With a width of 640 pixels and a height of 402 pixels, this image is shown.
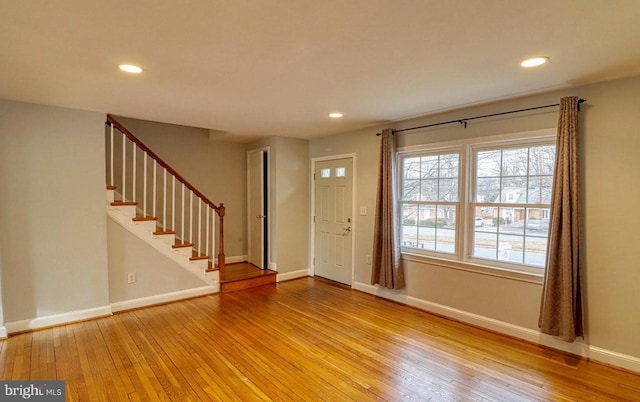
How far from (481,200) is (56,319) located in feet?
15.8

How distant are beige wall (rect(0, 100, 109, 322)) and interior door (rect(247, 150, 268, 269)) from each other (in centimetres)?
236

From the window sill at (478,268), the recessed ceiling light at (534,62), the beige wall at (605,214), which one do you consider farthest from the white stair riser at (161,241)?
the recessed ceiling light at (534,62)

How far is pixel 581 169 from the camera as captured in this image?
2.81 m

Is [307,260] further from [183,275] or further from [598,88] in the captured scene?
[598,88]

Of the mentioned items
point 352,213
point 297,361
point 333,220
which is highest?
point 352,213

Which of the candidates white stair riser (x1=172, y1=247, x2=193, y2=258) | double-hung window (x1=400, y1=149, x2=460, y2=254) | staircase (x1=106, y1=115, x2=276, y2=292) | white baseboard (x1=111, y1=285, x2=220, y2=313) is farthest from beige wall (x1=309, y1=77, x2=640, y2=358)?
white stair riser (x1=172, y1=247, x2=193, y2=258)

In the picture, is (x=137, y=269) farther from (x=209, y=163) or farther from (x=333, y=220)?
(x=333, y=220)

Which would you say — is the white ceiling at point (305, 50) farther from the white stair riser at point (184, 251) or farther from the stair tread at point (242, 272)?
the stair tread at point (242, 272)

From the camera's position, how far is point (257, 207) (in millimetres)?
5711

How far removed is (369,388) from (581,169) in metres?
2.61

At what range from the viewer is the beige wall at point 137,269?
3834 millimetres

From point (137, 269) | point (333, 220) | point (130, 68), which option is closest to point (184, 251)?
point (137, 269)

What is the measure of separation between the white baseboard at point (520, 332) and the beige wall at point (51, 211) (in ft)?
12.0

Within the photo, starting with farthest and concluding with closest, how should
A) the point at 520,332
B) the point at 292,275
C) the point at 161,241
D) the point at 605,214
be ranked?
the point at 292,275 → the point at 161,241 → the point at 520,332 → the point at 605,214
